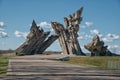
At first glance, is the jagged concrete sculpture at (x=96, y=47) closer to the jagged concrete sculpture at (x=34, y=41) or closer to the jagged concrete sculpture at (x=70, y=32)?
the jagged concrete sculpture at (x=70, y=32)

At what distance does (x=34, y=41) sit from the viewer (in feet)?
249

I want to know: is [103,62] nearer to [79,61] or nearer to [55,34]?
[79,61]

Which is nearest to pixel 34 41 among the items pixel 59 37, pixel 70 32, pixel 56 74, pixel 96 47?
pixel 59 37

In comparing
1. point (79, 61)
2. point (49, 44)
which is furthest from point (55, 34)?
point (79, 61)

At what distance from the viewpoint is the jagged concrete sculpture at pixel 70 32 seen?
70438 mm

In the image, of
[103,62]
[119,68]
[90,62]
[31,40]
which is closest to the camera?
[119,68]

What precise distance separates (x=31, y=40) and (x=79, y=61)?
3315 cm

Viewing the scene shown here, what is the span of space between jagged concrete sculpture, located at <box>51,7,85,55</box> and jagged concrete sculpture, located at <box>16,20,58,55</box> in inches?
129

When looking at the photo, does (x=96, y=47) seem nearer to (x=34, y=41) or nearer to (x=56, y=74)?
(x=34, y=41)

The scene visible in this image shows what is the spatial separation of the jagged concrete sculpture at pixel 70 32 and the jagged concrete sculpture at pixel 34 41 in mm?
3279

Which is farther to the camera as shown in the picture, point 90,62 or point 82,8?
point 82,8

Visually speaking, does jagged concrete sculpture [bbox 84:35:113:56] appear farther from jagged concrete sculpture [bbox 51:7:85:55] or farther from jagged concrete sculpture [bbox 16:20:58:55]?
jagged concrete sculpture [bbox 16:20:58:55]

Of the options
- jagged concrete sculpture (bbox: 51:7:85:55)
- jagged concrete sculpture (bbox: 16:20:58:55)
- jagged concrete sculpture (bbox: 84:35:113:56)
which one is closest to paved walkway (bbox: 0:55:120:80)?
jagged concrete sculpture (bbox: 84:35:113:56)

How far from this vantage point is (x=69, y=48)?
7206 cm
